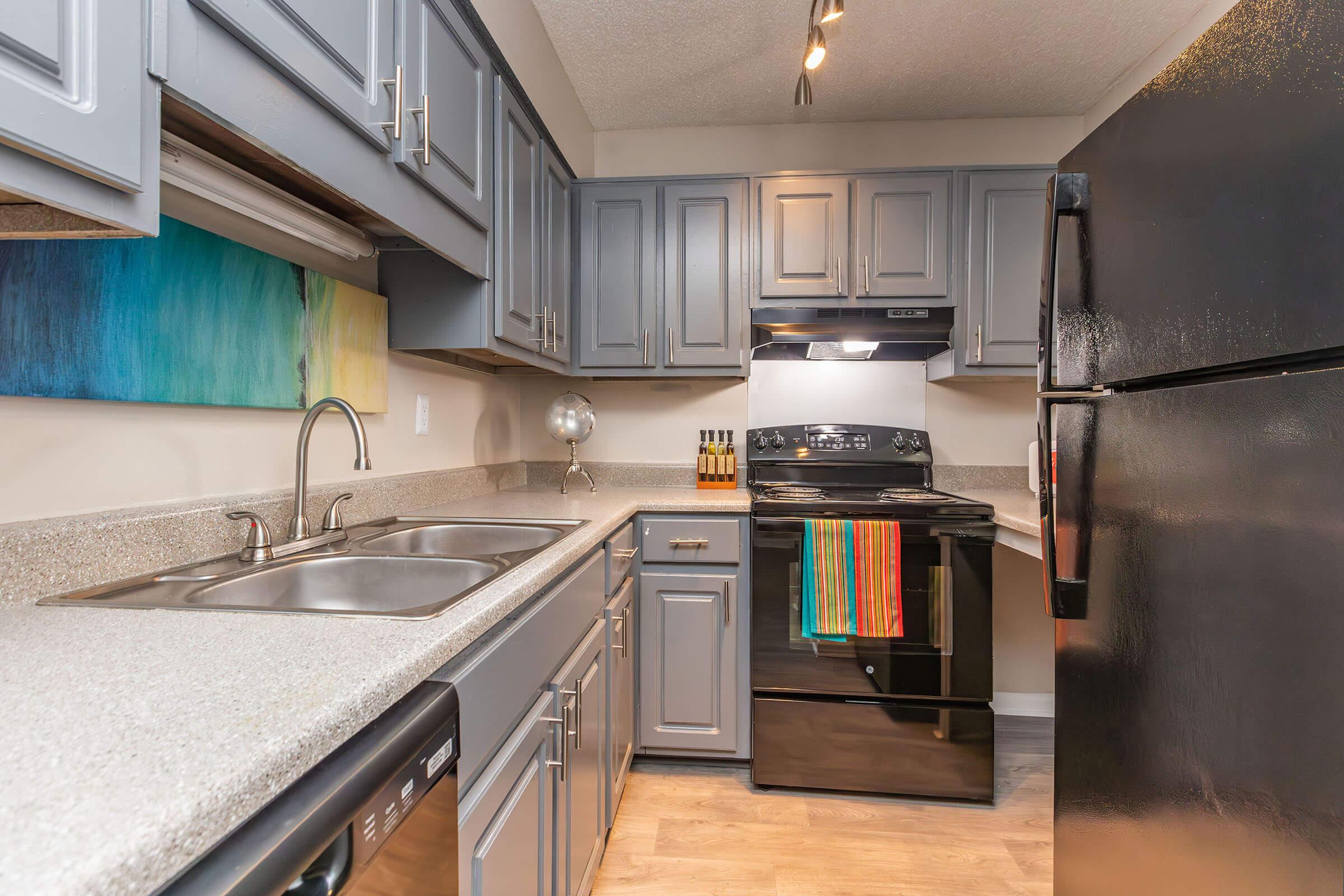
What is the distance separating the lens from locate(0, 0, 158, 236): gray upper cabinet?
1.62 ft

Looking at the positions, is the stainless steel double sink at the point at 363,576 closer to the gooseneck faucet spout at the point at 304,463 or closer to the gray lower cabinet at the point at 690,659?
the gooseneck faucet spout at the point at 304,463

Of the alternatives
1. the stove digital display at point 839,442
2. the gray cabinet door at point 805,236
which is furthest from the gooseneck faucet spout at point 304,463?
the stove digital display at point 839,442

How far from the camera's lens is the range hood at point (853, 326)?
2.38 metres

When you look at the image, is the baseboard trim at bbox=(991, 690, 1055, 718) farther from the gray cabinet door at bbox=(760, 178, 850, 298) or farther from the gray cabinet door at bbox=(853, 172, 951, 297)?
the gray cabinet door at bbox=(760, 178, 850, 298)

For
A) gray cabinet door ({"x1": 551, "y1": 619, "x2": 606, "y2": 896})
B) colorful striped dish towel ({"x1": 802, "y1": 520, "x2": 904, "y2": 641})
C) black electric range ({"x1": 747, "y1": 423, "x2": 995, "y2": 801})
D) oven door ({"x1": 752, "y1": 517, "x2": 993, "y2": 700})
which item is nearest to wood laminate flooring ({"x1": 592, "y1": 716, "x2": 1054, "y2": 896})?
black electric range ({"x1": 747, "y1": 423, "x2": 995, "y2": 801})

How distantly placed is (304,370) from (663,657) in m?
1.44

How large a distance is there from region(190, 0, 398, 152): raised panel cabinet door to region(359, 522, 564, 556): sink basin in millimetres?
867

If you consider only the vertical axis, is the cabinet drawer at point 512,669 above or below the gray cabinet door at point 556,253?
below

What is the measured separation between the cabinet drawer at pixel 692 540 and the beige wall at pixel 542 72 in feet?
4.93

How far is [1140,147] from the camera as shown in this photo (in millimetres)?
800

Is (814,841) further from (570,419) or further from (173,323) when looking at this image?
(173,323)

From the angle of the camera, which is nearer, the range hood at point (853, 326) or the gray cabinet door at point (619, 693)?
the gray cabinet door at point (619, 693)

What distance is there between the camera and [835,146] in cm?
278

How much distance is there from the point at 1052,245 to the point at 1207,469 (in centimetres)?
48
